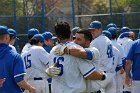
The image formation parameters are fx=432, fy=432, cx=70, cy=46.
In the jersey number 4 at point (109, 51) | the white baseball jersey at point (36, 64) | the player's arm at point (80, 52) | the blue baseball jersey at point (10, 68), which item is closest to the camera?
the player's arm at point (80, 52)

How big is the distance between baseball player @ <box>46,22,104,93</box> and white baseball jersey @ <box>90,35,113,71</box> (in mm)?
3533

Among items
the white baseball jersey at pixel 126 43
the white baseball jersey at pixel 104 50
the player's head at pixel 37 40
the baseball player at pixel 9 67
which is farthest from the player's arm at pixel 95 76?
the white baseball jersey at pixel 126 43

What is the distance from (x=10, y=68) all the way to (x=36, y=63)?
3059 millimetres

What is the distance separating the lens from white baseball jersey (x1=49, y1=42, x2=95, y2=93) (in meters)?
5.97

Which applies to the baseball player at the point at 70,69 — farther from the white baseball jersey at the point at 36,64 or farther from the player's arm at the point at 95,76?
the white baseball jersey at the point at 36,64

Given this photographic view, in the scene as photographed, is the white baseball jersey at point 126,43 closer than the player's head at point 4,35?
No

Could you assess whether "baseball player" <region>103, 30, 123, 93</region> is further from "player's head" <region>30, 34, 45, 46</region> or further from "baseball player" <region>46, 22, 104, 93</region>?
"baseball player" <region>46, 22, 104, 93</region>

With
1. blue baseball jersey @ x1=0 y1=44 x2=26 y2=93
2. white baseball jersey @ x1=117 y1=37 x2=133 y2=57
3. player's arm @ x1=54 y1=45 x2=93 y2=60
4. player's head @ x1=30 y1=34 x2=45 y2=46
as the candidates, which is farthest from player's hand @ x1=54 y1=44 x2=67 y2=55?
A: white baseball jersey @ x1=117 y1=37 x2=133 y2=57

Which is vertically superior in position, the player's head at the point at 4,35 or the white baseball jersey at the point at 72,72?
the player's head at the point at 4,35

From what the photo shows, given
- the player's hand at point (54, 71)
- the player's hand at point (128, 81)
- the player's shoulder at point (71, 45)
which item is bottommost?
the player's hand at point (128, 81)

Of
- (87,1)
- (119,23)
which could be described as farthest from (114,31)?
(87,1)

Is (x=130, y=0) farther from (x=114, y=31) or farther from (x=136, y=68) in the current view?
(x=136, y=68)

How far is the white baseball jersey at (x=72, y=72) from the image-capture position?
19.6 feet

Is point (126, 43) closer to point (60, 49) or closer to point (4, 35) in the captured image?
point (4, 35)
